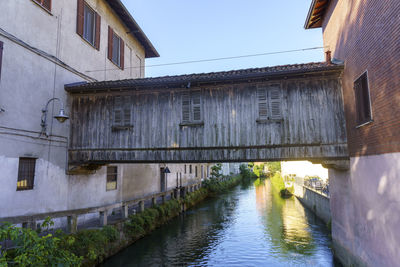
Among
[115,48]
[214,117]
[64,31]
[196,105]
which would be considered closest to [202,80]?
[196,105]

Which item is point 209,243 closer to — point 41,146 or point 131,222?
point 131,222

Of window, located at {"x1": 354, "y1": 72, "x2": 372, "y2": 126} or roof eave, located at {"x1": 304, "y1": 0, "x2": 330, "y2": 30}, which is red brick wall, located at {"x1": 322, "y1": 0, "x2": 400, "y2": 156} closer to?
window, located at {"x1": 354, "y1": 72, "x2": 372, "y2": 126}

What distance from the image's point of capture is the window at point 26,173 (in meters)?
8.26

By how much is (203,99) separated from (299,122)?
11.4ft

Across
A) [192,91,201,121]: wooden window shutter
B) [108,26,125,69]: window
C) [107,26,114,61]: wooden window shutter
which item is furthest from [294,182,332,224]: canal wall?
[107,26,114,61]: wooden window shutter

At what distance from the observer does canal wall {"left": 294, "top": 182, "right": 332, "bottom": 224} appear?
1447cm

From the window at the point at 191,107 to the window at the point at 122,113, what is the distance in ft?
7.38

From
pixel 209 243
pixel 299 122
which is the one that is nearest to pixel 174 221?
pixel 209 243

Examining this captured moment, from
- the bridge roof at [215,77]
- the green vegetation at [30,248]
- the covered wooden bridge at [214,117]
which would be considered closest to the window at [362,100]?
the covered wooden bridge at [214,117]

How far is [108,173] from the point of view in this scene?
13008mm

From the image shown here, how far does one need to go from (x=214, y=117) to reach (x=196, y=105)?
2.73 ft

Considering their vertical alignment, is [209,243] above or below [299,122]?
below

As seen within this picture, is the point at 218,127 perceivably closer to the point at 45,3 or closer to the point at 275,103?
the point at 275,103

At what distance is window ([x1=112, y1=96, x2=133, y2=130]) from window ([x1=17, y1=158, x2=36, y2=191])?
3.07m
